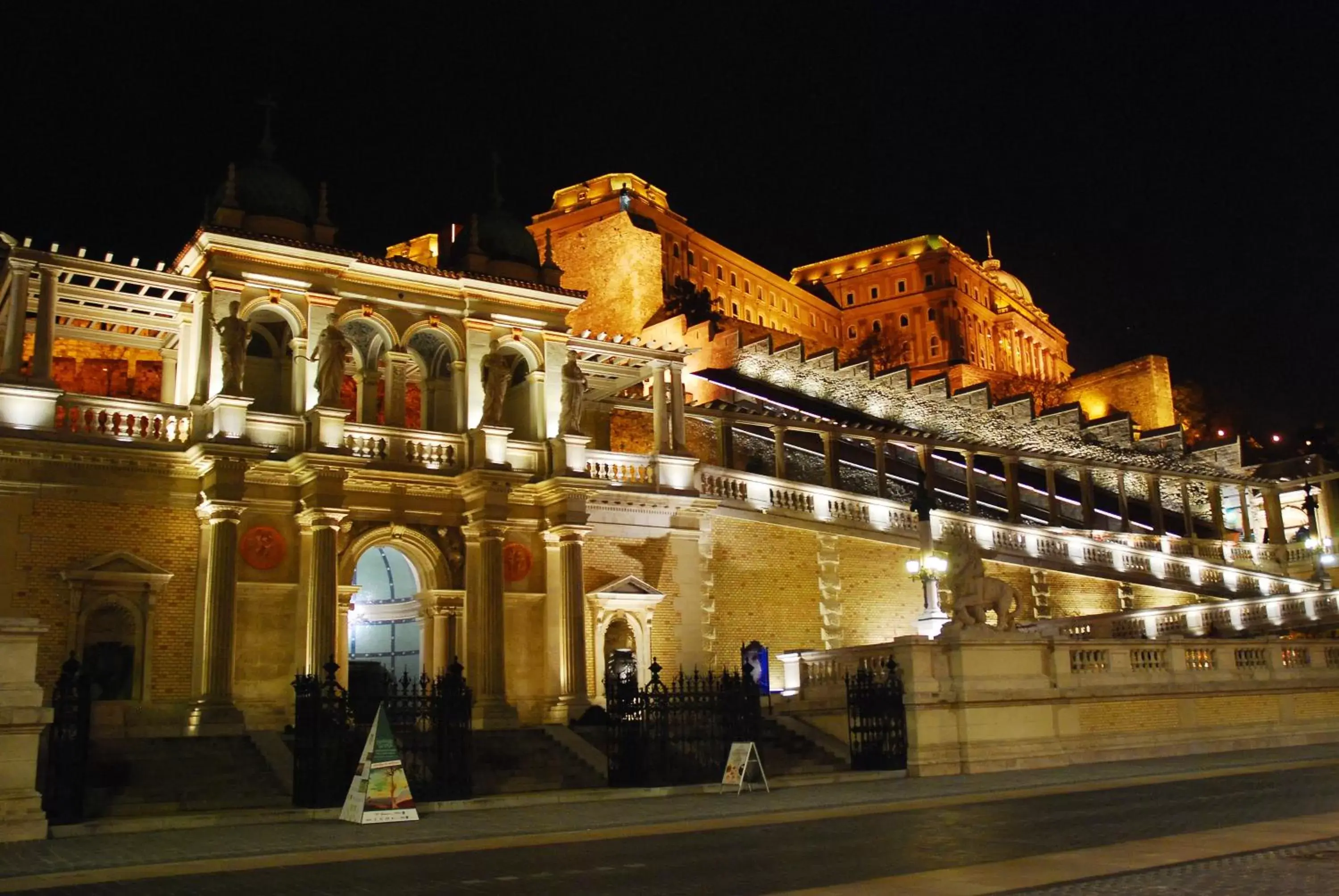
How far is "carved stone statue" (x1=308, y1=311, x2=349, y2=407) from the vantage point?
80.8ft

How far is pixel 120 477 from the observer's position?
23.1 m

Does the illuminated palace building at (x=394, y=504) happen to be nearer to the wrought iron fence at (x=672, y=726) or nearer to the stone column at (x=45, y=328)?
the stone column at (x=45, y=328)

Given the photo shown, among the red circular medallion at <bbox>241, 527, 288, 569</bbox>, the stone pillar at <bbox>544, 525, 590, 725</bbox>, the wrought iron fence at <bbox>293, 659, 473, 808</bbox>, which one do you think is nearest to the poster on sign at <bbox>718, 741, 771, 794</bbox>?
the wrought iron fence at <bbox>293, 659, 473, 808</bbox>

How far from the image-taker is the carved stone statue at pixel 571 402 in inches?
1084

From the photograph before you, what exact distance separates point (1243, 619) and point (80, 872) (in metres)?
32.5

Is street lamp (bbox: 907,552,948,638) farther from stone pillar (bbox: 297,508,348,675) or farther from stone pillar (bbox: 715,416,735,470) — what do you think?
stone pillar (bbox: 297,508,348,675)

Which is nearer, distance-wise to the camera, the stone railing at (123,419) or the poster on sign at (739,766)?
the poster on sign at (739,766)

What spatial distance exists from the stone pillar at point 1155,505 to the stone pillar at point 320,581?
3361 cm

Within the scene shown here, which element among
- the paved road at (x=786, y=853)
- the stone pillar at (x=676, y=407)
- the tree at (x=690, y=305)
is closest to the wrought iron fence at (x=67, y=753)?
the paved road at (x=786, y=853)

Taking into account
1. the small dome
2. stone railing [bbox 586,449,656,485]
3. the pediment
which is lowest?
the pediment

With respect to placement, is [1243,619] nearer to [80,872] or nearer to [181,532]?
[181,532]

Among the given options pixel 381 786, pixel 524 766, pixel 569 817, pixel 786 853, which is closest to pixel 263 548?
pixel 524 766

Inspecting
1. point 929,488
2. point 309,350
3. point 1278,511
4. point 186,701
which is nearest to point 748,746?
point 186,701

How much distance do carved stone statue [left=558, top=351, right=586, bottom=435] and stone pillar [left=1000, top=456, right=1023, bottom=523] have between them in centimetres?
2001
